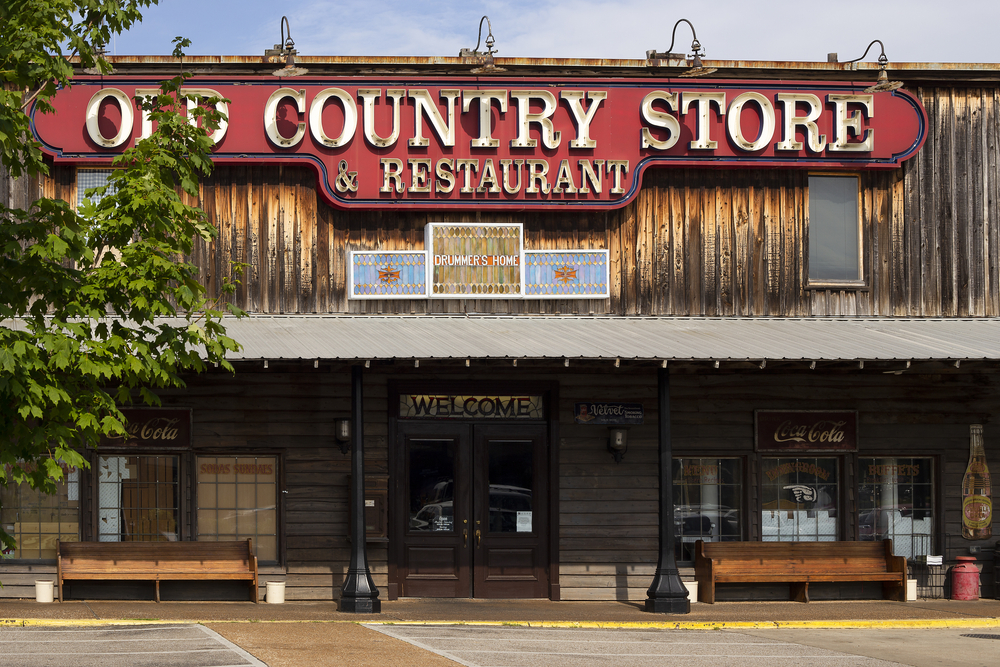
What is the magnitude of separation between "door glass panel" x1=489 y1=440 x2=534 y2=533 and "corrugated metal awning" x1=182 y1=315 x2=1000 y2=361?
171 cm

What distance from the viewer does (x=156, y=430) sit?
48.1 ft

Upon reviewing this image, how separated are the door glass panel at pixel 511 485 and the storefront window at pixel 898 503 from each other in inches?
191

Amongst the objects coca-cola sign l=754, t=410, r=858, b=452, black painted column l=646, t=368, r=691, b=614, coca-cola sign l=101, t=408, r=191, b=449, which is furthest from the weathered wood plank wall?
coca-cola sign l=101, t=408, r=191, b=449

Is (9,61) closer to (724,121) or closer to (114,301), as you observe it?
(114,301)

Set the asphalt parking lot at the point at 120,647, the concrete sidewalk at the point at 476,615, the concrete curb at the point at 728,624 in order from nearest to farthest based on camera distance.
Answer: the asphalt parking lot at the point at 120,647 < the concrete sidewalk at the point at 476,615 < the concrete curb at the point at 728,624

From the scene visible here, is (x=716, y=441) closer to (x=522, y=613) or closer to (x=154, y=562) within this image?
(x=522, y=613)

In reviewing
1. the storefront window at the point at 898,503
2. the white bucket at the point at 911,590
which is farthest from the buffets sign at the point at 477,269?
the white bucket at the point at 911,590

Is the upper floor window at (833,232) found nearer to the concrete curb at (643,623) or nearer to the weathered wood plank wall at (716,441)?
the weathered wood plank wall at (716,441)

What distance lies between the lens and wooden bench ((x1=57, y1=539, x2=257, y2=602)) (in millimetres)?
13961

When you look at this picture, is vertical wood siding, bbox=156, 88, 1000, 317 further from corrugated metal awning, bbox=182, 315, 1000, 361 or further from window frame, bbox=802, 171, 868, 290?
corrugated metal awning, bbox=182, 315, 1000, 361

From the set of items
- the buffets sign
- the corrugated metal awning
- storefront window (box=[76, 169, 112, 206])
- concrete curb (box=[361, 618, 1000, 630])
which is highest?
storefront window (box=[76, 169, 112, 206])

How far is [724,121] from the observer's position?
16.0 m

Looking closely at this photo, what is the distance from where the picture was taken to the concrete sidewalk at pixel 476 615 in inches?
484

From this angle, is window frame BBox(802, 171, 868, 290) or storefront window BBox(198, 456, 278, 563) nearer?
storefront window BBox(198, 456, 278, 563)
